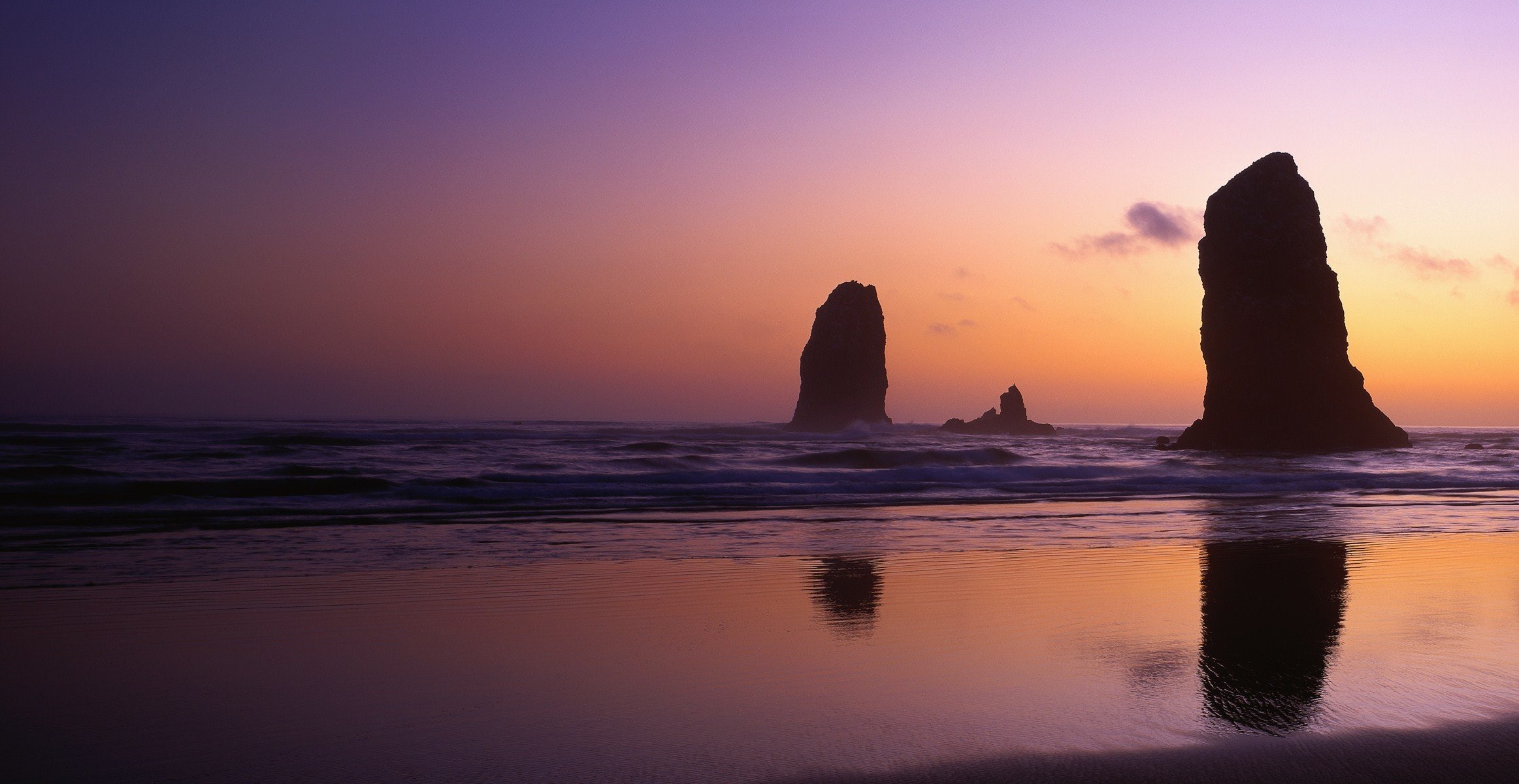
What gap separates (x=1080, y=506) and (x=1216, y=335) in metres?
30.9

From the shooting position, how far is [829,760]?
9.73 ft

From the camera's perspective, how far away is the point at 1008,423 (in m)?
84.4

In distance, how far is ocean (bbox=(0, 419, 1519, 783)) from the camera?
3.05 metres

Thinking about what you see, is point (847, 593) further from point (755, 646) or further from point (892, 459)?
point (892, 459)

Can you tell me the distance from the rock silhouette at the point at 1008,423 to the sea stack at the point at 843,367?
26.6 ft

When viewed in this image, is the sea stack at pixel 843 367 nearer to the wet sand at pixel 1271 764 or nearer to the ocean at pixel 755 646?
the ocean at pixel 755 646

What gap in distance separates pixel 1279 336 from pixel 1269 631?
39098mm

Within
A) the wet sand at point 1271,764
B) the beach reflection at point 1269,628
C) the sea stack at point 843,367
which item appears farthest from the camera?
the sea stack at point 843,367

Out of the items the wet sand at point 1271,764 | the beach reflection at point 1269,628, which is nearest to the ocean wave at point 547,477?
the beach reflection at point 1269,628

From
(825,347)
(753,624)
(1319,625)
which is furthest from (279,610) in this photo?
(825,347)

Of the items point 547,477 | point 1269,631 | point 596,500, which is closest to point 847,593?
point 1269,631

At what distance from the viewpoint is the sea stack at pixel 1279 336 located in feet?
126

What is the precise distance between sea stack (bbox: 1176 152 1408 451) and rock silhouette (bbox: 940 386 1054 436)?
4193 centimetres

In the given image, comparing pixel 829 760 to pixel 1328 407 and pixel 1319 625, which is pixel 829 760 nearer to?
pixel 1319 625
